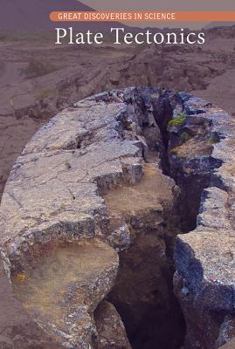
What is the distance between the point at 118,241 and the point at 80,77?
377 inches

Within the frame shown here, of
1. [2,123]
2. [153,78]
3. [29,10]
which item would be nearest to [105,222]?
[2,123]

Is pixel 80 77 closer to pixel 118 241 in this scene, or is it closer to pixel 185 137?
pixel 185 137

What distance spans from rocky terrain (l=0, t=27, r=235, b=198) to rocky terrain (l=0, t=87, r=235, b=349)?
331 cm

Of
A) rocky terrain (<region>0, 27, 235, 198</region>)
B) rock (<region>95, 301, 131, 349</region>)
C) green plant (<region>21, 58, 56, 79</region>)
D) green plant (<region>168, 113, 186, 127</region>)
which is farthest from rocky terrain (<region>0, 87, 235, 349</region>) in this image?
green plant (<region>21, 58, 56, 79</region>)

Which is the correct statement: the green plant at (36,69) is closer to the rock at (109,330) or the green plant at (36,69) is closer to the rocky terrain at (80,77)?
the rocky terrain at (80,77)

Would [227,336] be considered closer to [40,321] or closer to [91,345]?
[91,345]

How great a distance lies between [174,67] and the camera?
1385 centimetres

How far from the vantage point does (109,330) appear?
3590 millimetres

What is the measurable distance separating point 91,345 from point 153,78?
10.6 metres

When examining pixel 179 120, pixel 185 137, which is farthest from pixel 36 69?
pixel 185 137

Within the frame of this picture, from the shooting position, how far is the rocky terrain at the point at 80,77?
11205mm

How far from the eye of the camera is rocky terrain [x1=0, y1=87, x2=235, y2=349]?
348 centimetres

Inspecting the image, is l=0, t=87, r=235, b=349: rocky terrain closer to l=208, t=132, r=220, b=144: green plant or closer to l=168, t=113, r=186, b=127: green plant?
l=208, t=132, r=220, b=144: green plant

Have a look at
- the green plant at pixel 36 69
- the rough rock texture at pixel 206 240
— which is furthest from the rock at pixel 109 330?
the green plant at pixel 36 69
